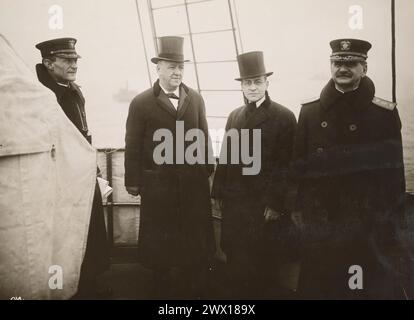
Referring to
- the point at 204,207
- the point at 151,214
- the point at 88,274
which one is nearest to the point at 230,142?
the point at 204,207

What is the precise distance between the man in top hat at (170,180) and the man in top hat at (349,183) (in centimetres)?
62

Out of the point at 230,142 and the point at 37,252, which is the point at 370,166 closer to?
the point at 230,142

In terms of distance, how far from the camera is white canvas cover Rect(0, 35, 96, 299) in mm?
2158

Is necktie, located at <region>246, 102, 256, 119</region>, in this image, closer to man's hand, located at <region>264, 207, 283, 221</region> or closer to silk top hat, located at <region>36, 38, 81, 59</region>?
man's hand, located at <region>264, 207, 283, 221</region>

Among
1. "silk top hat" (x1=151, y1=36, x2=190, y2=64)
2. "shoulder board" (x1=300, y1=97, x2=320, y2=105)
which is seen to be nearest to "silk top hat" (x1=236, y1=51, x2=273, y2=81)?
"shoulder board" (x1=300, y1=97, x2=320, y2=105)

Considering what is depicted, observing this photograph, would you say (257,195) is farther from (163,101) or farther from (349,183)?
(163,101)

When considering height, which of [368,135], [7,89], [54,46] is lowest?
[368,135]

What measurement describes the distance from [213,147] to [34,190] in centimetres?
110

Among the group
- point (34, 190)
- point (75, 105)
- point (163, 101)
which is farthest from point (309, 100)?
point (34, 190)

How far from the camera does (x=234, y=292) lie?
2.51 meters

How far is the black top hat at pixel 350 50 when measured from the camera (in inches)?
89.4

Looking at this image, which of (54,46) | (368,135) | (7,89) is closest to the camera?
(7,89)

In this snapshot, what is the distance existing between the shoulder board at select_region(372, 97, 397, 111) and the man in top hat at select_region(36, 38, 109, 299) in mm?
1684
